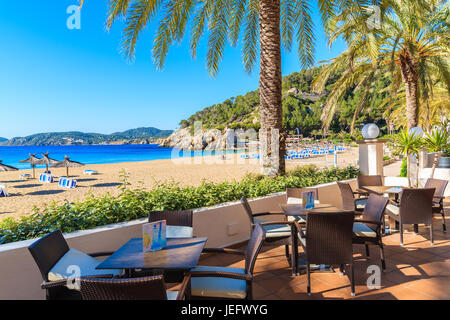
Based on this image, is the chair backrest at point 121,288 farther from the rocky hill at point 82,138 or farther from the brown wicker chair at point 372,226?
the rocky hill at point 82,138

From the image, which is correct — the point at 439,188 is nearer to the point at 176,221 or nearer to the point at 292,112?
the point at 176,221

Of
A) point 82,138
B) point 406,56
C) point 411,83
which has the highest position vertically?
point 82,138

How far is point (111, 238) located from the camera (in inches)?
123

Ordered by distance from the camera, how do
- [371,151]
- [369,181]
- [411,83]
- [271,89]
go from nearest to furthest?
1. [271,89]
2. [369,181]
3. [371,151]
4. [411,83]

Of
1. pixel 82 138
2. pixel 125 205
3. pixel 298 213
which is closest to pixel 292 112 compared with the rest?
pixel 298 213

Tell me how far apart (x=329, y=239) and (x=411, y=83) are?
30.9 ft

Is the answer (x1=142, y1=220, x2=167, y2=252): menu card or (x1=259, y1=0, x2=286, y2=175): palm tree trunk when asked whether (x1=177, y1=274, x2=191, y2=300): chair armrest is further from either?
(x1=259, y1=0, x2=286, y2=175): palm tree trunk

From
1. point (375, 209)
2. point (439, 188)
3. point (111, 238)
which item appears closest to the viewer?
point (111, 238)

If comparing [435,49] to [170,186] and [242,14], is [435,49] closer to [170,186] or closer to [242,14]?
[242,14]

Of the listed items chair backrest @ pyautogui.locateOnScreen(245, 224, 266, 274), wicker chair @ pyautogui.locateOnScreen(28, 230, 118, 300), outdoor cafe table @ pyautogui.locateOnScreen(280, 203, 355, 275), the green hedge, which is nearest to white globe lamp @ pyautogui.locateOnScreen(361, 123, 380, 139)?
the green hedge

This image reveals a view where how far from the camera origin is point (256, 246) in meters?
2.28

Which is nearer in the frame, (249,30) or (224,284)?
(224,284)
